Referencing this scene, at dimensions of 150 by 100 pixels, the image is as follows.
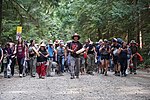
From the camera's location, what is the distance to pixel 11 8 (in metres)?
21.9

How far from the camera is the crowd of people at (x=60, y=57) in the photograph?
55.4 feet

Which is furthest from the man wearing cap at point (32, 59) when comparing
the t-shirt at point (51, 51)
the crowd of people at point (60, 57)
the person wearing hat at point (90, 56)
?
the person wearing hat at point (90, 56)

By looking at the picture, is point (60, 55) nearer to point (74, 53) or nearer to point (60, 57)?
point (60, 57)

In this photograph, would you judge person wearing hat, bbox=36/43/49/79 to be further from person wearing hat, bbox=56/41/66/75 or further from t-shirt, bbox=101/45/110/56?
t-shirt, bbox=101/45/110/56

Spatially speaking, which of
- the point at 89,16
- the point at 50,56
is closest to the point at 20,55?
the point at 50,56

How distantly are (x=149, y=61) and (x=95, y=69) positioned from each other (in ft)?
16.8

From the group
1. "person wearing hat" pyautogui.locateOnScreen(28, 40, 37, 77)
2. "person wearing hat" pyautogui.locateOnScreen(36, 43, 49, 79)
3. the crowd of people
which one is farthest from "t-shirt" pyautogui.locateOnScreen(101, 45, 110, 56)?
"person wearing hat" pyautogui.locateOnScreen(28, 40, 37, 77)

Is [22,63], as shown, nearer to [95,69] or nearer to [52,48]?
[52,48]

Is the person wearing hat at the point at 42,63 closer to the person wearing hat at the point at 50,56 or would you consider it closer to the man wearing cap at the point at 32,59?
the man wearing cap at the point at 32,59

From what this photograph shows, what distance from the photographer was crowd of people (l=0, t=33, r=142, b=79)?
55.4ft

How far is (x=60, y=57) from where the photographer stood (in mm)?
20297

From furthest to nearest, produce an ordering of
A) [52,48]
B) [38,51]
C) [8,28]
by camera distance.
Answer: [8,28] < [52,48] < [38,51]

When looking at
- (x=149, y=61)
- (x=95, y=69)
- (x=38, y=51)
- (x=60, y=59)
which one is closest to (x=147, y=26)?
(x=149, y=61)

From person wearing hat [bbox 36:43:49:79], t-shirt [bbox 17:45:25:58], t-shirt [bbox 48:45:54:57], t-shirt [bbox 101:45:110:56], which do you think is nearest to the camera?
person wearing hat [bbox 36:43:49:79]
